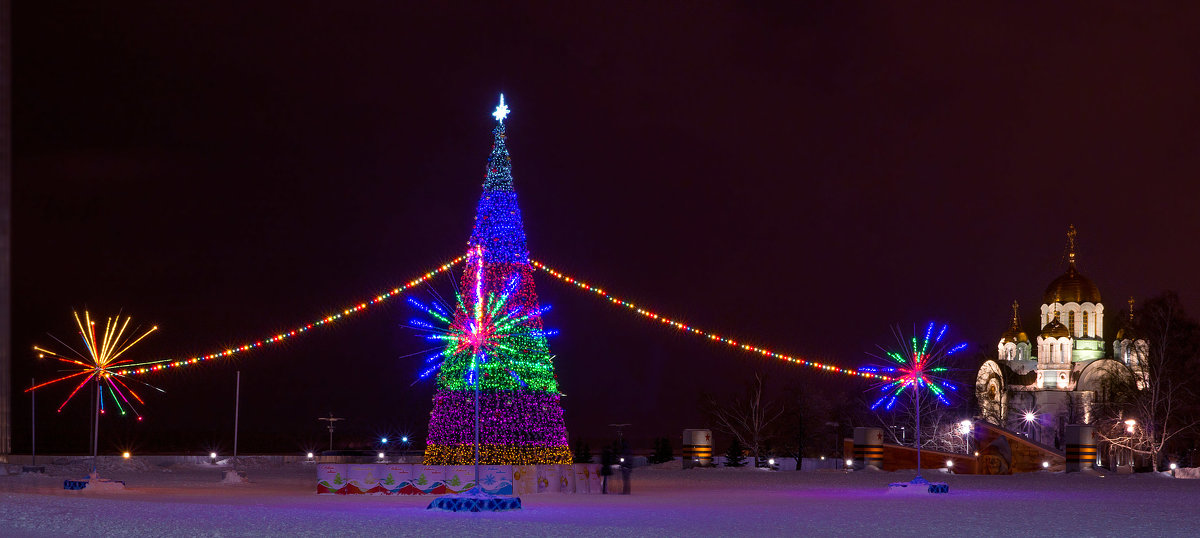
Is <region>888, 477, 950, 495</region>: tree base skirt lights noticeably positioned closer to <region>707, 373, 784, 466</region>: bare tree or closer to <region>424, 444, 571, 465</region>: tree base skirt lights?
<region>424, 444, 571, 465</region>: tree base skirt lights

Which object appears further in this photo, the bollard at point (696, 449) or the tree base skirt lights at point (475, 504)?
the bollard at point (696, 449)

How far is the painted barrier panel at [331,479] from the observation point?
2558cm

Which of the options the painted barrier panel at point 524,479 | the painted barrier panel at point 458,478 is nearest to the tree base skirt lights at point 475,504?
the painted barrier panel at point 458,478

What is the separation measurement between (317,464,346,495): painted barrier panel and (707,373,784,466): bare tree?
33.3 meters

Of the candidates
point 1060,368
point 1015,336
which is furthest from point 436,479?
point 1015,336

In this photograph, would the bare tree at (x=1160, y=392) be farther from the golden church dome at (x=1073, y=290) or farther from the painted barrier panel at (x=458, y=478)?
the painted barrier panel at (x=458, y=478)

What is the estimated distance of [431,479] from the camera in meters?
24.9

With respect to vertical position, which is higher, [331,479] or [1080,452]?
[331,479]

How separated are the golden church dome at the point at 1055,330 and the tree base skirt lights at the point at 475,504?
62.4 metres

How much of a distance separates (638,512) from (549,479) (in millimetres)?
5930

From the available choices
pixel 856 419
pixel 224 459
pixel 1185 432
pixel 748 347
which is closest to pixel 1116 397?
pixel 1185 432

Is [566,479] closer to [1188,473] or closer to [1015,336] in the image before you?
[1188,473]

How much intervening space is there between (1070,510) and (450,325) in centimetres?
1137

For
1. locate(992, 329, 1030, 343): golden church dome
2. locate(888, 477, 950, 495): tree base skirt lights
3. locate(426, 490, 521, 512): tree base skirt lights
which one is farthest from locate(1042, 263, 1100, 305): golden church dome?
locate(426, 490, 521, 512): tree base skirt lights
